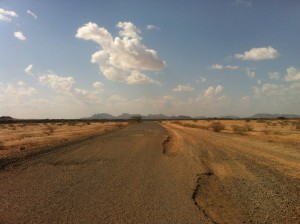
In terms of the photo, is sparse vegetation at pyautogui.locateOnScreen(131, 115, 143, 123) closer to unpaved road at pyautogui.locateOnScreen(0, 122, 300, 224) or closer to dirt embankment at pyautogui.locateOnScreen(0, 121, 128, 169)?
dirt embankment at pyautogui.locateOnScreen(0, 121, 128, 169)

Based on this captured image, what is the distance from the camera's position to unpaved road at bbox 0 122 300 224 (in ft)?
23.2

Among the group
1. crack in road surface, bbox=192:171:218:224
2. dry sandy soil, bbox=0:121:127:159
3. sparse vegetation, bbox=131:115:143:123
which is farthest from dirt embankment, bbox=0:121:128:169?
sparse vegetation, bbox=131:115:143:123

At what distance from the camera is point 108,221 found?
6625mm

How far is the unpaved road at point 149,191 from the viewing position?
7.07 meters

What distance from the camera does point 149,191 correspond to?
9.05m

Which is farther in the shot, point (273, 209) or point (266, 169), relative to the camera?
point (266, 169)

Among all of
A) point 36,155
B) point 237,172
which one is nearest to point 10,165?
point 36,155

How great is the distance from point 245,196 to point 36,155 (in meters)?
11.3

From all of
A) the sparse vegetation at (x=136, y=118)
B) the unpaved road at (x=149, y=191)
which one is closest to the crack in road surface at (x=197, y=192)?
the unpaved road at (x=149, y=191)

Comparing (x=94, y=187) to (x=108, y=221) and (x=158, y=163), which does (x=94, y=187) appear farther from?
(x=158, y=163)

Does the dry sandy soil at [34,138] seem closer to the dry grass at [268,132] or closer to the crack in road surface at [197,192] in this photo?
the crack in road surface at [197,192]

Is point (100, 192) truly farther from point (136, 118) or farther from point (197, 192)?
point (136, 118)

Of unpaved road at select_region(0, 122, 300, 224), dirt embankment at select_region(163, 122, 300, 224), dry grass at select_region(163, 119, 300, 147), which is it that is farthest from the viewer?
dry grass at select_region(163, 119, 300, 147)

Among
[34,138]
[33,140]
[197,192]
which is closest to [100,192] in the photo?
[197,192]
